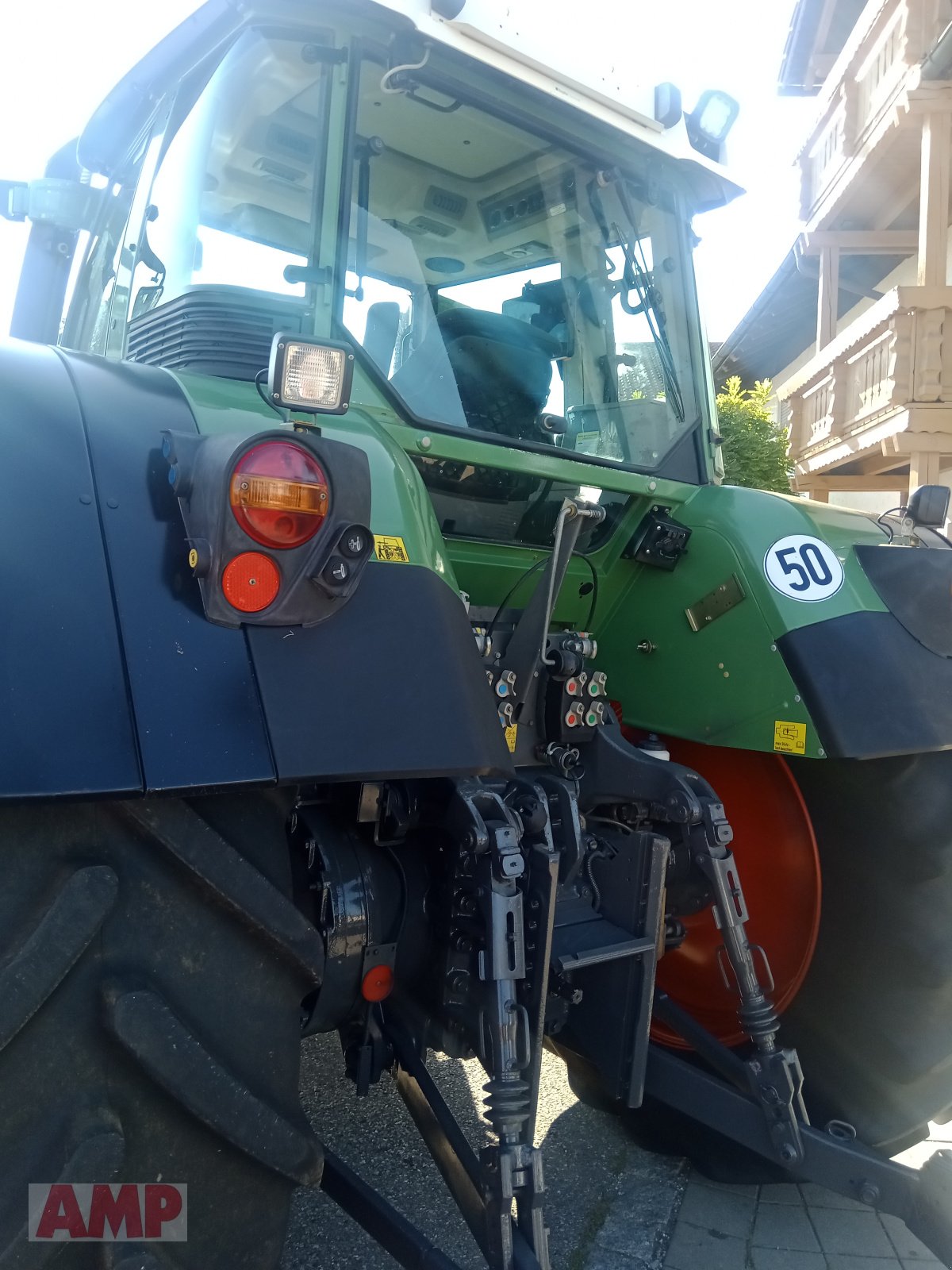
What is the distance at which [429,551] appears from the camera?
1.64m

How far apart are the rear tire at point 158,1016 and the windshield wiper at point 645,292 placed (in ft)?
5.95

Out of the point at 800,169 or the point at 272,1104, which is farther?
the point at 800,169

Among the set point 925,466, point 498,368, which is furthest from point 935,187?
point 498,368

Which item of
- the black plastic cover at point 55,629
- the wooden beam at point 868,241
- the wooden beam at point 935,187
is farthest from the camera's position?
the wooden beam at point 868,241

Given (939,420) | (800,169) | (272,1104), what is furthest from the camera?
(800,169)

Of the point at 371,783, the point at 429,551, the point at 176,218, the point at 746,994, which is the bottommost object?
the point at 746,994

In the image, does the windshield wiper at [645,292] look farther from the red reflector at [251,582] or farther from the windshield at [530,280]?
the red reflector at [251,582]

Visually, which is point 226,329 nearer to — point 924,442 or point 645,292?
point 645,292

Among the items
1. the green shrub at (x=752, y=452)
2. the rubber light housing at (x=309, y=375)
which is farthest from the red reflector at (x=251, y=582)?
the green shrub at (x=752, y=452)

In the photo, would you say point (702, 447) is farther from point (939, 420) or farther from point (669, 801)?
point (939, 420)

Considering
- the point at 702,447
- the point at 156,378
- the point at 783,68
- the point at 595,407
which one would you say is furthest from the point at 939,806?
the point at 783,68

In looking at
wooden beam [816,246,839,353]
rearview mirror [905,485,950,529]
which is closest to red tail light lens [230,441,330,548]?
rearview mirror [905,485,950,529]

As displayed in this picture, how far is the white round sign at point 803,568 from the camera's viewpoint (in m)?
2.22

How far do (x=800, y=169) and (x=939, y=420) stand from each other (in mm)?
6353
